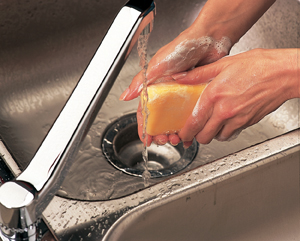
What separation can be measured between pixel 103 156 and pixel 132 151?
82 mm

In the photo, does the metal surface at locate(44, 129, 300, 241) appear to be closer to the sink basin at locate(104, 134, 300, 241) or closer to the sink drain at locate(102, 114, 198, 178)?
the sink basin at locate(104, 134, 300, 241)

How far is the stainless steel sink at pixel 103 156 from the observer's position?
541 millimetres

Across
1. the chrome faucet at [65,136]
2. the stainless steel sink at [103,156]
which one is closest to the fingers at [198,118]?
the stainless steel sink at [103,156]

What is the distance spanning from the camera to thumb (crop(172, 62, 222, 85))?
27.2 inches

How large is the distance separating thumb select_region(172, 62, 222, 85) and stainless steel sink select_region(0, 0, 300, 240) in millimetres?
152

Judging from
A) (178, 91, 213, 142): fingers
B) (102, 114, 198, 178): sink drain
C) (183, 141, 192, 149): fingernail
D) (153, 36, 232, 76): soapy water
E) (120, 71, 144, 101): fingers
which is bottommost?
(102, 114, 198, 178): sink drain

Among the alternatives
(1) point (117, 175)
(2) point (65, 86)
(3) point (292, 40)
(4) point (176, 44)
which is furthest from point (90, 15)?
(3) point (292, 40)

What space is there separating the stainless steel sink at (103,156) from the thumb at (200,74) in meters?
0.15

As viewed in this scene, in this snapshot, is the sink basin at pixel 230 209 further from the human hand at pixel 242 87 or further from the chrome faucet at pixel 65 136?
the chrome faucet at pixel 65 136

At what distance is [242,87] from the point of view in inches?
25.8

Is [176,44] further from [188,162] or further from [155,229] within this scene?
[155,229]


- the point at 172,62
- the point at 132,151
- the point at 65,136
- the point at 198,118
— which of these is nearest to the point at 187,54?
the point at 172,62

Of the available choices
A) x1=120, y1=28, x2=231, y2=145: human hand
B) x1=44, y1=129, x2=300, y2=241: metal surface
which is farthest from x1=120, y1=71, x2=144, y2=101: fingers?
x1=44, y1=129, x2=300, y2=241: metal surface

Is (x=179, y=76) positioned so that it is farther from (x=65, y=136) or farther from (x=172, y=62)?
(x=65, y=136)
